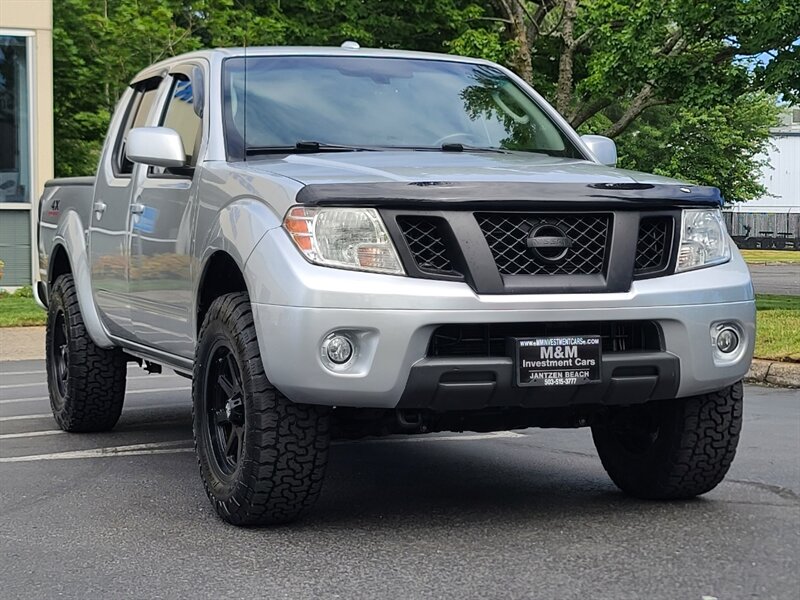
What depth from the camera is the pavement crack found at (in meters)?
6.12

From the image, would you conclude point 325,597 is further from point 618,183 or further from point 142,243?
point 142,243

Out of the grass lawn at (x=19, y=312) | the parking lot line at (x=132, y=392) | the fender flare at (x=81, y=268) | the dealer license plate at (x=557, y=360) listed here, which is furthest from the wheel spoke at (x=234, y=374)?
the grass lawn at (x=19, y=312)

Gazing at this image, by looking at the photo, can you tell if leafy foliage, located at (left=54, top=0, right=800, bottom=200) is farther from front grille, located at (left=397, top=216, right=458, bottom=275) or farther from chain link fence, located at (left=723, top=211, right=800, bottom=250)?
chain link fence, located at (left=723, top=211, right=800, bottom=250)

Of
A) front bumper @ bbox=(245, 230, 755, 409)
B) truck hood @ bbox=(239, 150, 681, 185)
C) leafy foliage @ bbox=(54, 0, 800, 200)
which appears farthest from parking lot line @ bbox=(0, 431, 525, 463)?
leafy foliage @ bbox=(54, 0, 800, 200)

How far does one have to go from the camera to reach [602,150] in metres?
6.82

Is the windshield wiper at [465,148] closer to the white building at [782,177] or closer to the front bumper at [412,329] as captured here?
the front bumper at [412,329]

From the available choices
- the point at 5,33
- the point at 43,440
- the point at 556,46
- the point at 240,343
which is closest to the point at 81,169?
the point at 5,33

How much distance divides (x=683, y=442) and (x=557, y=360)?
0.92m

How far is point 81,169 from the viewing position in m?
30.3

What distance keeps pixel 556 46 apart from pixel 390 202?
2640 centimetres

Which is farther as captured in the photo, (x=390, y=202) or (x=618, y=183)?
(x=618, y=183)

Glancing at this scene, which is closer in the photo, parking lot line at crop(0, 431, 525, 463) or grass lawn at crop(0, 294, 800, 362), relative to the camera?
parking lot line at crop(0, 431, 525, 463)

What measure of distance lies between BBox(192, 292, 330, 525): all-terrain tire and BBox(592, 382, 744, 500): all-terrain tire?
133 centimetres

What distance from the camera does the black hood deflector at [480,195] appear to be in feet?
16.7
